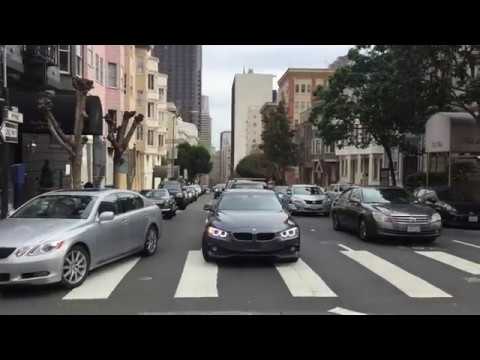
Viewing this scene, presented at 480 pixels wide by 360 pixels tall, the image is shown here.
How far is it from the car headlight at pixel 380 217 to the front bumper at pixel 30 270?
25.4 ft

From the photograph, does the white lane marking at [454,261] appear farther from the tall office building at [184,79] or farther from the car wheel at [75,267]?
the tall office building at [184,79]

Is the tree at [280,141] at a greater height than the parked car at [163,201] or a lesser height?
greater

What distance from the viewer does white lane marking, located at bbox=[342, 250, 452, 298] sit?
748 cm

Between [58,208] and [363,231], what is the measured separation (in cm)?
759

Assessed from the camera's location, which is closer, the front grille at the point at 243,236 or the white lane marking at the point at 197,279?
the white lane marking at the point at 197,279

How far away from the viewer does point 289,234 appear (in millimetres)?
9383

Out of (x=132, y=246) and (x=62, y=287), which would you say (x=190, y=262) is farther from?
(x=62, y=287)

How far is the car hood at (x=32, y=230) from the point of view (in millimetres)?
7273

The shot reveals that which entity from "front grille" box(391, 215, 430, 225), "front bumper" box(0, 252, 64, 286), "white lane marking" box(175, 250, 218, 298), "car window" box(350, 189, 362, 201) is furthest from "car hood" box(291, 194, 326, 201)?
"front bumper" box(0, 252, 64, 286)

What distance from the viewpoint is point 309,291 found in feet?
24.7

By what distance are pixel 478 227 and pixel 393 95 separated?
23.2ft

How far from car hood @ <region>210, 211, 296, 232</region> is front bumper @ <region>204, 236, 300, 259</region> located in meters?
0.24

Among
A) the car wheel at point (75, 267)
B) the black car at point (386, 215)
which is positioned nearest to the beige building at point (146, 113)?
the black car at point (386, 215)

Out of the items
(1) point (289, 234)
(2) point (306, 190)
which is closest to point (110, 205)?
(1) point (289, 234)
